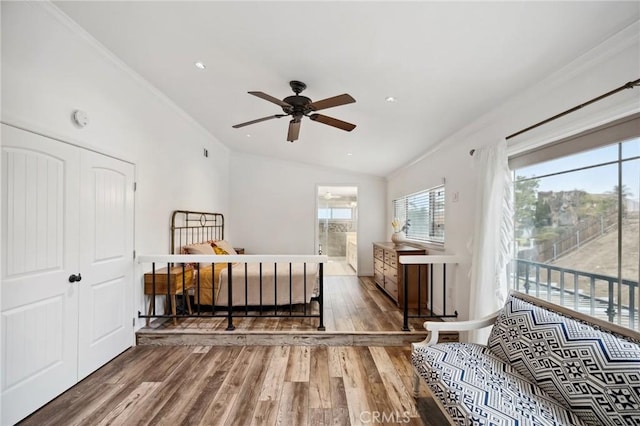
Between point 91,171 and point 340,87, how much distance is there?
2355 mm

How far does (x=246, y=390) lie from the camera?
2191 mm

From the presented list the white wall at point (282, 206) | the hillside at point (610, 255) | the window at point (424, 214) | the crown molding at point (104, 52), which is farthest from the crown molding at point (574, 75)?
the crown molding at point (104, 52)

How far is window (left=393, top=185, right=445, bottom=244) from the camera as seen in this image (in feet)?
12.7

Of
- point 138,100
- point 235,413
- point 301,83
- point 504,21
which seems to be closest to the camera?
point 504,21

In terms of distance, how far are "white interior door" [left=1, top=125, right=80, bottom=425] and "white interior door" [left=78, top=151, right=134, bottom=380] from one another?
0.29 ft

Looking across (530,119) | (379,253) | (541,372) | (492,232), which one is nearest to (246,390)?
(541,372)

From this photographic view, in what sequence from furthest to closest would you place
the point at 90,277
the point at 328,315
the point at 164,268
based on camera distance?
1. the point at 328,315
2. the point at 164,268
3. the point at 90,277

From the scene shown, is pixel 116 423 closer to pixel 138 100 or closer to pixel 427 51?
pixel 138 100

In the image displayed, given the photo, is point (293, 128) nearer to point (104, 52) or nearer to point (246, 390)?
point (104, 52)

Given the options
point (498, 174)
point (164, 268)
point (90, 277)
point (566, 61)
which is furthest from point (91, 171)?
point (566, 61)

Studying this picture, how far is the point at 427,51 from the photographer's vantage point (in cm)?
189

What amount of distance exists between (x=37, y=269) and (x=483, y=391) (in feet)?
9.95

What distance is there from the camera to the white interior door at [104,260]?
2.30m

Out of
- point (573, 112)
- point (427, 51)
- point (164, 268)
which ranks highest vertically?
point (427, 51)
